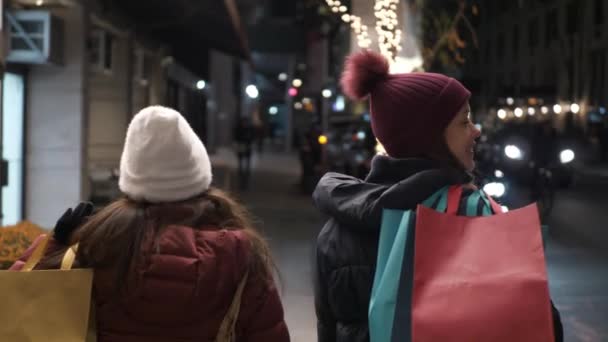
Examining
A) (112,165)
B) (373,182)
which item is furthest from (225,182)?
(373,182)

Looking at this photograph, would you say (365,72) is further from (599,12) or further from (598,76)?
(599,12)

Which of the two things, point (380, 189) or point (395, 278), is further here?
point (380, 189)

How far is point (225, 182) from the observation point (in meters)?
22.5

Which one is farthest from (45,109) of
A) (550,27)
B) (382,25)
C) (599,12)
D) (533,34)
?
(533,34)

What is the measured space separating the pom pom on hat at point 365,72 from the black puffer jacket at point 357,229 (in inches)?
8.6

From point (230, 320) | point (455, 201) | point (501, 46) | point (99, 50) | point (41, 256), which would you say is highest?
point (501, 46)

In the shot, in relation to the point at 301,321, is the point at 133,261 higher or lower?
higher

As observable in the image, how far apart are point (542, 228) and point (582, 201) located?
19086 mm

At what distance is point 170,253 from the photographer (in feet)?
7.76

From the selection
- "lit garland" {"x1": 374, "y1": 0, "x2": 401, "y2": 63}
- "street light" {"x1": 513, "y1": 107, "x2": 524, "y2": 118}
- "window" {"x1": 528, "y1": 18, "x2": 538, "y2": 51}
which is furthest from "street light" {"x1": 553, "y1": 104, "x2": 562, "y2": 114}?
"lit garland" {"x1": 374, "y1": 0, "x2": 401, "y2": 63}

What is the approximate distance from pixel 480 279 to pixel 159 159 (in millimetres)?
988

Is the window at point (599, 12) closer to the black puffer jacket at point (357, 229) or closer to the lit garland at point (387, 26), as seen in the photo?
the lit garland at point (387, 26)

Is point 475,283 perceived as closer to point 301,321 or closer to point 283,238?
point 301,321

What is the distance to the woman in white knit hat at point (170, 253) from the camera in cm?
235
